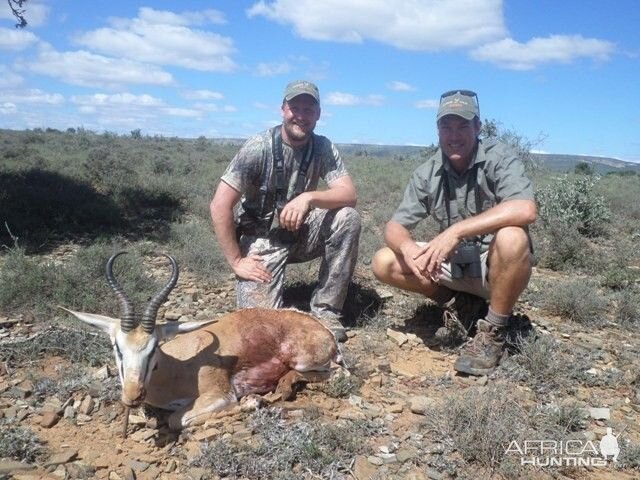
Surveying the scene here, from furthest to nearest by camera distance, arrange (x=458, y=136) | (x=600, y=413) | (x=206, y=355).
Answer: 1. (x=458, y=136)
2. (x=206, y=355)
3. (x=600, y=413)

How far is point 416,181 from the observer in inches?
203

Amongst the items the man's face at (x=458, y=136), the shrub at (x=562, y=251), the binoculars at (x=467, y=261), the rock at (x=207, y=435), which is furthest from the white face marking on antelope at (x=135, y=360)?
the shrub at (x=562, y=251)

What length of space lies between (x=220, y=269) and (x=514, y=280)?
13.1 ft

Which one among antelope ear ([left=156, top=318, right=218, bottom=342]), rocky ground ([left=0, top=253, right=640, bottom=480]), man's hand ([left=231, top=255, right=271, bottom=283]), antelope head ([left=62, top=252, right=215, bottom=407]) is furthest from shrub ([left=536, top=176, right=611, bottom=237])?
antelope head ([left=62, top=252, right=215, bottom=407])

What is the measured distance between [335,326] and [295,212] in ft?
3.86

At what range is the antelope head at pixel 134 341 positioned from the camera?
339cm

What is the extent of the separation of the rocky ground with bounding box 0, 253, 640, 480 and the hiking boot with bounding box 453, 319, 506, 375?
0.09 m

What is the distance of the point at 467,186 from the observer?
5039 millimetres

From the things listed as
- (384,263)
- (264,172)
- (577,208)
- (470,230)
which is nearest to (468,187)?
(470,230)

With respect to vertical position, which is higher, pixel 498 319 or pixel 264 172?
pixel 264 172

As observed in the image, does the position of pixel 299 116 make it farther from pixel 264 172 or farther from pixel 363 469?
pixel 363 469

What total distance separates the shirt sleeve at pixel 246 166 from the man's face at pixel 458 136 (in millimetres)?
1711

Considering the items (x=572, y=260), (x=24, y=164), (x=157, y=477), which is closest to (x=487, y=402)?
(x=157, y=477)

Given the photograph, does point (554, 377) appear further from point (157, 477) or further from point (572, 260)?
point (572, 260)
